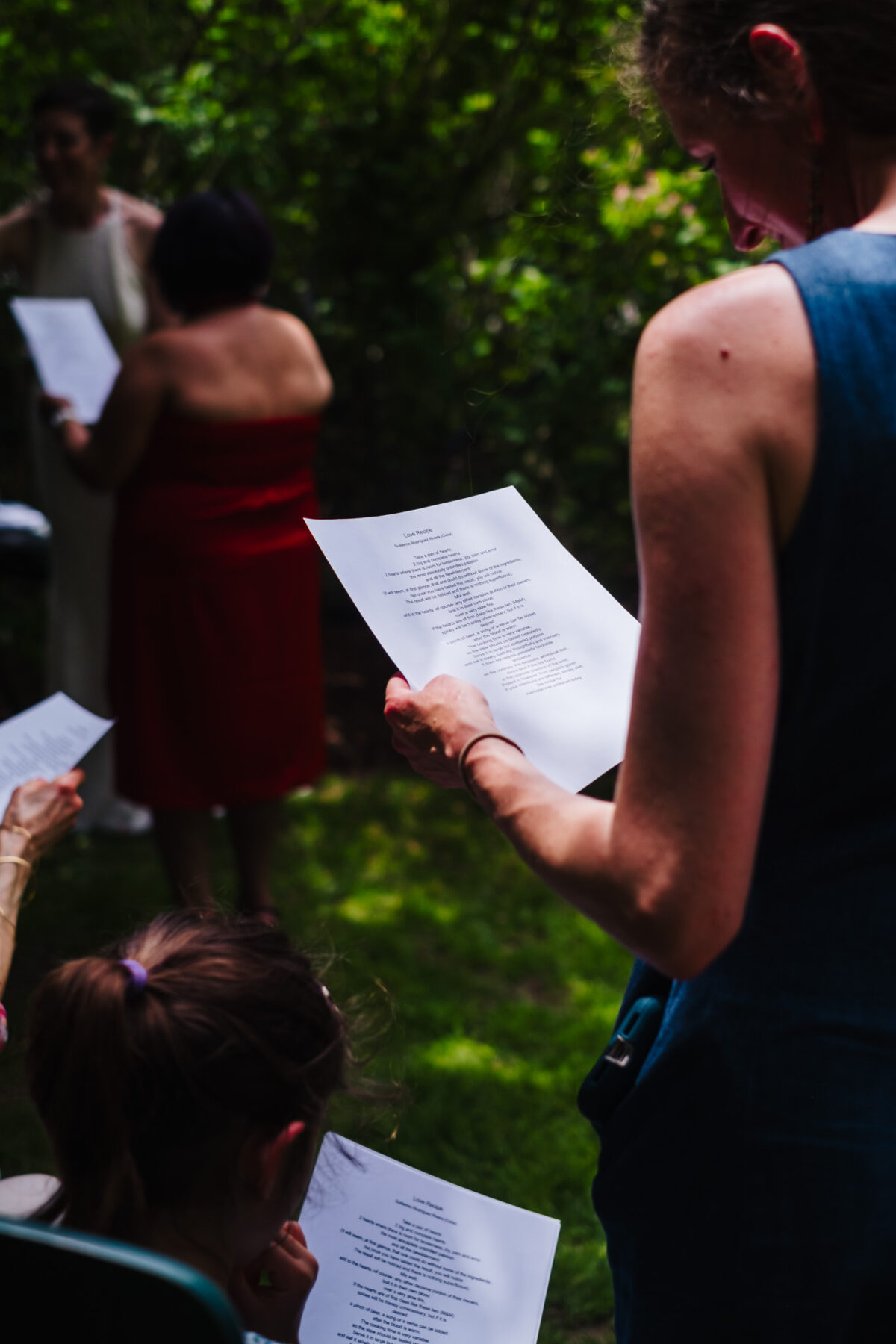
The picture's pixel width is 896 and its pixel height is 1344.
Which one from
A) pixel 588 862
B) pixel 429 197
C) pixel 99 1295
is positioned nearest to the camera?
pixel 99 1295

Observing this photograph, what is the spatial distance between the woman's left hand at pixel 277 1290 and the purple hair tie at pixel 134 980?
31 cm

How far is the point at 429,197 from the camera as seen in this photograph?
17.9 feet

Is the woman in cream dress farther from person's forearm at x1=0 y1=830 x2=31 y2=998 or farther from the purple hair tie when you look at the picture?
the purple hair tie

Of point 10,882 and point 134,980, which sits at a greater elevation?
point 134,980

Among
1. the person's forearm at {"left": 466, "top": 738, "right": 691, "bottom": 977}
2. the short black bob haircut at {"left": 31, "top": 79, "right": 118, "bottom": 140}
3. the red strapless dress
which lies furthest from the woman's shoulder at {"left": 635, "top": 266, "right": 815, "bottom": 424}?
the short black bob haircut at {"left": 31, "top": 79, "right": 118, "bottom": 140}

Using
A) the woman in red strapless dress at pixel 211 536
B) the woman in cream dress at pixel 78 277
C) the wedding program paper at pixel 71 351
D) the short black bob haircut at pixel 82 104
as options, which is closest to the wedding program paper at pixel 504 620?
the woman in red strapless dress at pixel 211 536

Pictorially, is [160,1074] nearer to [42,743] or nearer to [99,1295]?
[99,1295]

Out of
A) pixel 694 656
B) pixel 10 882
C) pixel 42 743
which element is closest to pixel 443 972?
pixel 42 743

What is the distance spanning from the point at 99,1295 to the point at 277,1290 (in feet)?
2.00

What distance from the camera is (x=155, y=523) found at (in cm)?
314

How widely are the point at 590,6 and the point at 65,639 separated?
3.05 m

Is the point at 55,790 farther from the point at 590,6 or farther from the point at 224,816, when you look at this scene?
the point at 590,6

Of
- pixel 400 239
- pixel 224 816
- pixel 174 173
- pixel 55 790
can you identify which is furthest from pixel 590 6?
pixel 55 790

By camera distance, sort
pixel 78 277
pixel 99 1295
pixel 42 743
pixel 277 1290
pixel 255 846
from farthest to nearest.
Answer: pixel 78 277 → pixel 255 846 → pixel 42 743 → pixel 277 1290 → pixel 99 1295
